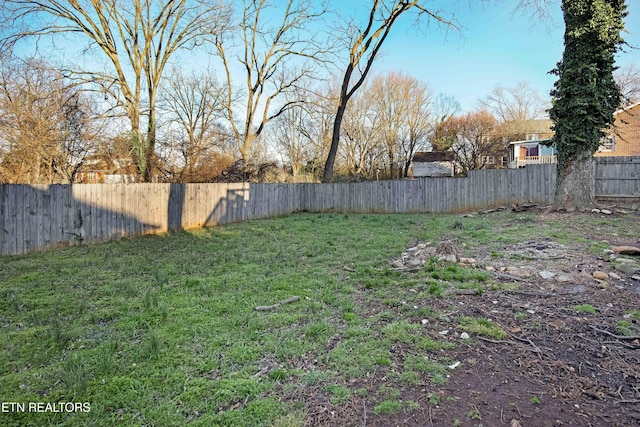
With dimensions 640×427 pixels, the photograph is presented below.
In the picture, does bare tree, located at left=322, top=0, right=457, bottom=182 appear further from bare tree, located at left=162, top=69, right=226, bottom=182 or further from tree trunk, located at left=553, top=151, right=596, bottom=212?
tree trunk, located at left=553, top=151, right=596, bottom=212

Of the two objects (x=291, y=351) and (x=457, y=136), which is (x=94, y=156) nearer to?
(x=291, y=351)

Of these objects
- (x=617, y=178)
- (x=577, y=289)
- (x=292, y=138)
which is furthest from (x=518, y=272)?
(x=292, y=138)

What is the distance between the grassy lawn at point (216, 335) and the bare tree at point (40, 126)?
3.14m

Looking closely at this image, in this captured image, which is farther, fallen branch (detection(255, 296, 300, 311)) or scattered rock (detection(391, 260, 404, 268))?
scattered rock (detection(391, 260, 404, 268))

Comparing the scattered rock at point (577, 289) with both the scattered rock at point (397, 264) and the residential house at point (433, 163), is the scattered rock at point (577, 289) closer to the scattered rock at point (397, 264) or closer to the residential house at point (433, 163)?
the scattered rock at point (397, 264)

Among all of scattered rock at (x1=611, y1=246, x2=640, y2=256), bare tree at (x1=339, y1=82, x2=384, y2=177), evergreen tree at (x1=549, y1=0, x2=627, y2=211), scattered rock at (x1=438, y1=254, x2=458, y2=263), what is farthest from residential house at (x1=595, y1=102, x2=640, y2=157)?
scattered rock at (x1=438, y1=254, x2=458, y2=263)

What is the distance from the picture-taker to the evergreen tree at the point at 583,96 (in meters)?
6.99

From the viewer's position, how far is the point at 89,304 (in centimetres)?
347

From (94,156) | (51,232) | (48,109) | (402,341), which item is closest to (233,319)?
(402,341)

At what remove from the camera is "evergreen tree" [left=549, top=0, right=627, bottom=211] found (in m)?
6.99

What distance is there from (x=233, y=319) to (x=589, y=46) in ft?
29.5

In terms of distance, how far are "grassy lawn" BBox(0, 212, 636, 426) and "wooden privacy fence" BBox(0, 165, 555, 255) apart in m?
1.17

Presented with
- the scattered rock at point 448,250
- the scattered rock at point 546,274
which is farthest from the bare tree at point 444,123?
the scattered rock at point 546,274

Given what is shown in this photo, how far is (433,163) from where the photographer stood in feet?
87.5
